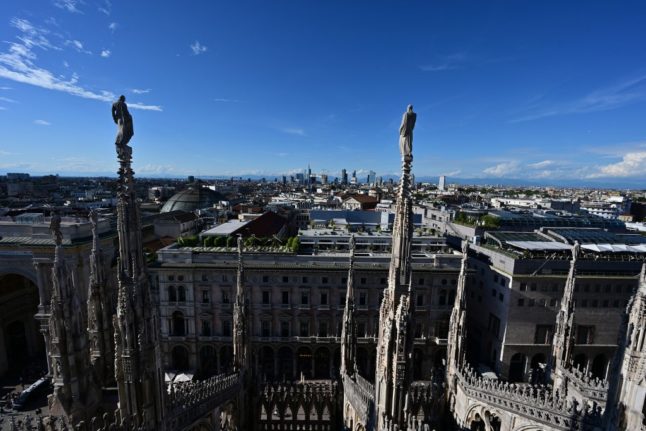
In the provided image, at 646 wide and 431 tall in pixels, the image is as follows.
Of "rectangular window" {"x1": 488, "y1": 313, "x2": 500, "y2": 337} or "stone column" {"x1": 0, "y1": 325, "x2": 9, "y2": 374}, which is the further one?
"rectangular window" {"x1": 488, "y1": 313, "x2": 500, "y2": 337}

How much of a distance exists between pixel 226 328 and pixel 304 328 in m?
10.1

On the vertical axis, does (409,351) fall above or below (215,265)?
above

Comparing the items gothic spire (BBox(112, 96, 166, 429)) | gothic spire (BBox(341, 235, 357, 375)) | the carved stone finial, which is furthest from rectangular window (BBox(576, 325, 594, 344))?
the carved stone finial

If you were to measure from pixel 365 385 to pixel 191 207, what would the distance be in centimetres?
9621

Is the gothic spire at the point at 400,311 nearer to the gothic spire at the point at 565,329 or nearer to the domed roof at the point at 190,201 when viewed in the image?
the gothic spire at the point at 565,329

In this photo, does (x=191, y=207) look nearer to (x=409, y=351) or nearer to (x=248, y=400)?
(x=248, y=400)

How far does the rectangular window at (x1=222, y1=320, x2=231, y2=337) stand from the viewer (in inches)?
1551

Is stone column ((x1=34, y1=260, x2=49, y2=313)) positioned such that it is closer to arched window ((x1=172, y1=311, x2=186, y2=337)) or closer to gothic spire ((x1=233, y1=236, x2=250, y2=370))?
arched window ((x1=172, y1=311, x2=186, y2=337))

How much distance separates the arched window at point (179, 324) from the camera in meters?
39.8

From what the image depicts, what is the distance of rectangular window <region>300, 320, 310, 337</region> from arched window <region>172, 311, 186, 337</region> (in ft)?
50.3

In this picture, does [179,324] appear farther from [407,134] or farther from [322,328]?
[407,134]

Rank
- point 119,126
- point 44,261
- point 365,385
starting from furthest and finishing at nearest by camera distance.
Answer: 1. point 44,261
2. point 365,385
3. point 119,126

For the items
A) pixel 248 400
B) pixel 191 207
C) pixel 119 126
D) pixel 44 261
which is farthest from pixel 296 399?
pixel 191 207

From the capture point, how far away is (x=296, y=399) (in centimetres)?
2545
